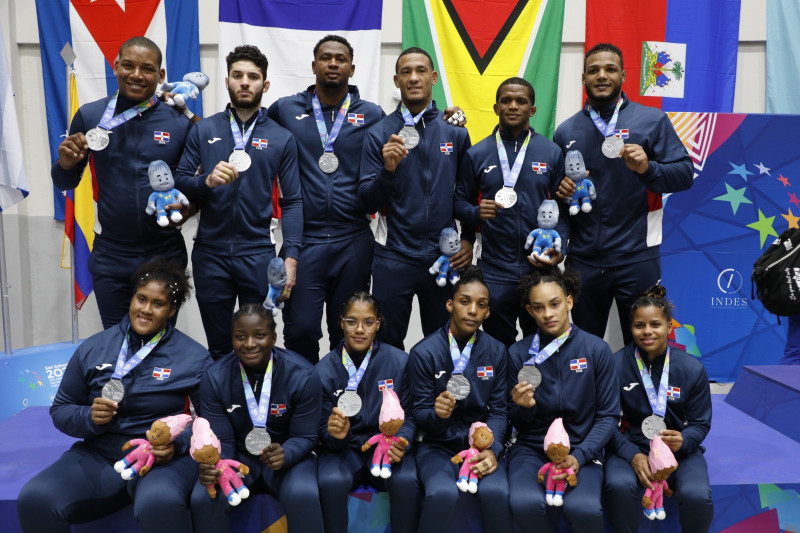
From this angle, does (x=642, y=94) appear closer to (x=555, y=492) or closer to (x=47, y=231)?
(x=555, y=492)

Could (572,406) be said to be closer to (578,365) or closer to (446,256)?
(578,365)

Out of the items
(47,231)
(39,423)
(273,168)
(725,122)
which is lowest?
(39,423)

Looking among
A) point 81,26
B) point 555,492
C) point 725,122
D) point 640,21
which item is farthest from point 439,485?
point 81,26

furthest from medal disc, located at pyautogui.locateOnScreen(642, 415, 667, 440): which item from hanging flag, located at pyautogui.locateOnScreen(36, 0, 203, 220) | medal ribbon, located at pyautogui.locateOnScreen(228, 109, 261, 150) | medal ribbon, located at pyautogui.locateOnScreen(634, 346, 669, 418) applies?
hanging flag, located at pyautogui.locateOnScreen(36, 0, 203, 220)

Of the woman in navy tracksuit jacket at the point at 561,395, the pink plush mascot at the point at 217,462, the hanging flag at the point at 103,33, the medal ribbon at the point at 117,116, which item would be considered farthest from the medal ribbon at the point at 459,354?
the hanging flag at the point at 103,33

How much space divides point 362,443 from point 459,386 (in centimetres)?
59

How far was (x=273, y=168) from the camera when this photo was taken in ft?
13.3

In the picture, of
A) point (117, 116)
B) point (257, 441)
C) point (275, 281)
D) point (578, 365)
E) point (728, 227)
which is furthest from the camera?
point (728, 227)

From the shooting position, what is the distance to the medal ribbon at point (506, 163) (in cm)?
406

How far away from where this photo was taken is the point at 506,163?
410 centimetres

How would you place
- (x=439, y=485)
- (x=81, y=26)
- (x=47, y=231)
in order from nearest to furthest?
(x=439, y=485) < (x=81, y=26) < (x=47, y=231)

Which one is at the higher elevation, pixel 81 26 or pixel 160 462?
pixel 81 26

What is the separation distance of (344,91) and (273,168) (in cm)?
71

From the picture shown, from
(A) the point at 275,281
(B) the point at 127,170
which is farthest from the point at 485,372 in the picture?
(B) the point at 127,170
